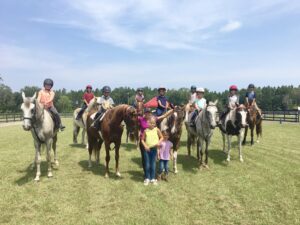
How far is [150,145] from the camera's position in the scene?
773 centimetres

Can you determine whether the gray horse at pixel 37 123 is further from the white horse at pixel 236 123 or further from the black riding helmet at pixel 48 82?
the white horse at pixel 236 123

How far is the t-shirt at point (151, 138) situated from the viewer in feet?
25.4

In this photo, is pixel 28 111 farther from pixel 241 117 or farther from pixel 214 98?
pixel 214 98

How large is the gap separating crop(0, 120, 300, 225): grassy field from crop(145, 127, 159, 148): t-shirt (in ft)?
4.13

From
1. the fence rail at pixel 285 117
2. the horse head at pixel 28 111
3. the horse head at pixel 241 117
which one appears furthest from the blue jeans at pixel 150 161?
the fence rail at pixel 285 117

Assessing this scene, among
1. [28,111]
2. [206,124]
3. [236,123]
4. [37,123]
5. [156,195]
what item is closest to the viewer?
[156,195]

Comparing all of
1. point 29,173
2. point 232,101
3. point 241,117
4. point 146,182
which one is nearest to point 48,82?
point 29,173

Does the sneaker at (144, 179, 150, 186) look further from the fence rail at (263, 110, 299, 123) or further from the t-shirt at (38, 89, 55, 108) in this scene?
the fence rail at (263, 110, 299, 123)

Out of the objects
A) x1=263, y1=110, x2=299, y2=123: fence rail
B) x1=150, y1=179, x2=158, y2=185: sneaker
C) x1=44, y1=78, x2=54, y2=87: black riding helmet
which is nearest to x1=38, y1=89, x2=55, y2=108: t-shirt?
x1=44, y1=78, x2=54, y2=87: black riding helmet

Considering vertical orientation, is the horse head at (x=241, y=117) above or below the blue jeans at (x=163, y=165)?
above

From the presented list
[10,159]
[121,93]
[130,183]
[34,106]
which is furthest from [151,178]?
[121,93]

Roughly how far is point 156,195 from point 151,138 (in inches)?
65.8

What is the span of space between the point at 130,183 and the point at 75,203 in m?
1.96

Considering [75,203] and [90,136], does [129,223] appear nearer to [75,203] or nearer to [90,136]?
[75,203]
